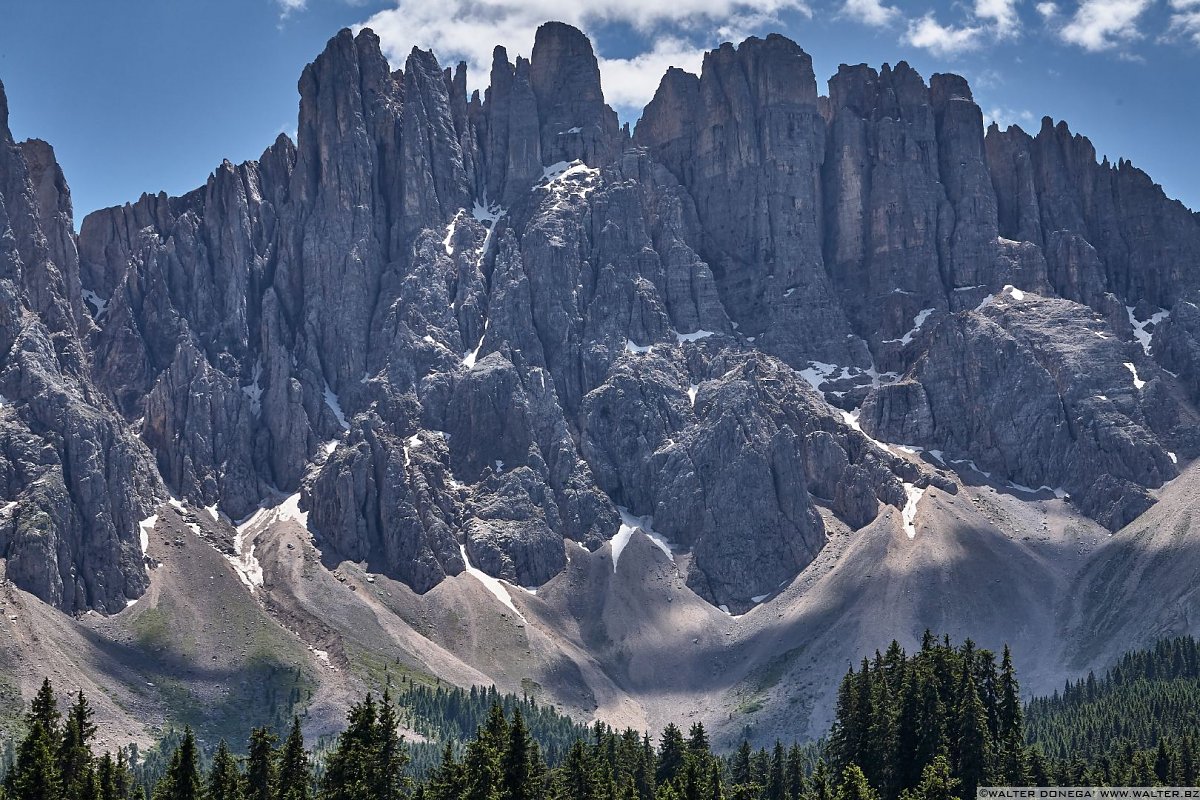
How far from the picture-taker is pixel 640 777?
140 metres

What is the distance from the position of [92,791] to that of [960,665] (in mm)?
56520

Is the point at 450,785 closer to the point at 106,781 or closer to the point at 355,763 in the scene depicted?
the point at 355,763

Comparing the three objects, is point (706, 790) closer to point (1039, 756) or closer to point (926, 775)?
point (926, 775)

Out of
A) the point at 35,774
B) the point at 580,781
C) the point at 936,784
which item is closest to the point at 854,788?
the point at 936,784

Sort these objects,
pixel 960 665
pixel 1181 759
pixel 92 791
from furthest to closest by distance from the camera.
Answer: pixel 1181 759, pixel 960 665, pixel 92 791

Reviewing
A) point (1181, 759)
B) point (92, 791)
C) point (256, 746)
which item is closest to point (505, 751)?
point (256, 746)

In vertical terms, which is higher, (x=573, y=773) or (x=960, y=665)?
(x=960, y=665)

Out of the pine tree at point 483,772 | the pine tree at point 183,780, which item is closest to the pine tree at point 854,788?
the pine tree at point 483,772

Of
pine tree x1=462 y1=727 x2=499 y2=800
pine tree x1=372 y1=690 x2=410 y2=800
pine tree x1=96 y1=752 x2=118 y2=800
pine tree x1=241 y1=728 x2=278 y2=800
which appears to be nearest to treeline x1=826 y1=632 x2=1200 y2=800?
pine tree x1=462 y1=727 x2=499 y2=800

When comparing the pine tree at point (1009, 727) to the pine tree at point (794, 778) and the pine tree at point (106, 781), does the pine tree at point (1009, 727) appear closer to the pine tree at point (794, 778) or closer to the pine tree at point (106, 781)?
the pine tree at point (794, 778)

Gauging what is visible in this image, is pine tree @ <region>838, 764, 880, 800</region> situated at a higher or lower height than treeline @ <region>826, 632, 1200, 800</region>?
lower

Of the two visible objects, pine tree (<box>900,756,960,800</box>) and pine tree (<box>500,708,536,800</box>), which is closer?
A: pine tree (<box>900,756,960,800</box>)

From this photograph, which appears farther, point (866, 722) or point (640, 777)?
point (640, 777)

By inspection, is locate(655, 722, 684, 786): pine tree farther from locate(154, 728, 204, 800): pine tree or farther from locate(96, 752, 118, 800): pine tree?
locate(154, 728, 204, 800): pine tree
